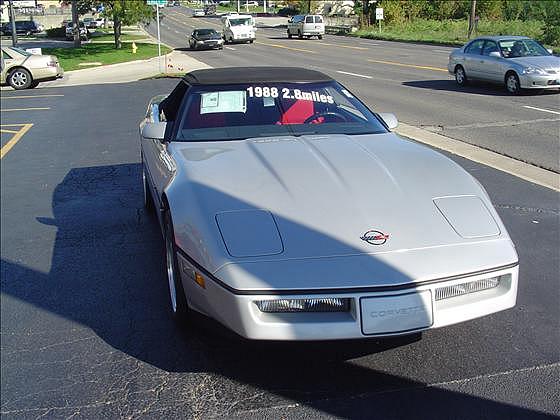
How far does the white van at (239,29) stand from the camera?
158 ft

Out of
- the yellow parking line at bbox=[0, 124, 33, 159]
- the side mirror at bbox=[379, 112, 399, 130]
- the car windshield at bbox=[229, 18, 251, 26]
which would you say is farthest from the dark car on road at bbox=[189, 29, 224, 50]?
the side mirror at bbox=[379, 112, 399, 130]

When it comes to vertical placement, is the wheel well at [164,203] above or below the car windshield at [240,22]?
below

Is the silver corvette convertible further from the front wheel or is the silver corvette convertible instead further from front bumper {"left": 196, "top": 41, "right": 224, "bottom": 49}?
front bumper {"left": 196, "top": 41, "right": 224, "bottom": 49}

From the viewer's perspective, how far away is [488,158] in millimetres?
9188

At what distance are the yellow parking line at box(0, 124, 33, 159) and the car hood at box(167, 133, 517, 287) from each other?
745cm

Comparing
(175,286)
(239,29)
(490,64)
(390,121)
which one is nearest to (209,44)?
(239,29)

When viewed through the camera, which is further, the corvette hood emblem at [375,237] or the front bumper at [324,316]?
the corvette hood emblem at [375,237]

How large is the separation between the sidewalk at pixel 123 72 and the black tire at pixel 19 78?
38.8 inches

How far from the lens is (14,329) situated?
170 inches

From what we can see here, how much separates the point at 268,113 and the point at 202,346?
1973 mm

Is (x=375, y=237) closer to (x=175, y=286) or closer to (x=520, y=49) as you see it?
(x=175, y=286)

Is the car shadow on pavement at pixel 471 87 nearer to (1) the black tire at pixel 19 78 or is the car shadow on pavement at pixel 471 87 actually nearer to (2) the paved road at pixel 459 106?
(2) the paved road at pixel 459 106

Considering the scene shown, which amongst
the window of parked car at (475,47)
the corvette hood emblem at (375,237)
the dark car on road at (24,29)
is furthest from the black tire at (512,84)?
the dark car on road at (24,29)

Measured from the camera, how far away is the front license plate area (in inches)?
126
